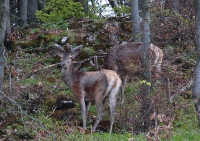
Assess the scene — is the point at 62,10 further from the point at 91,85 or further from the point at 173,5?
the point at 91,85

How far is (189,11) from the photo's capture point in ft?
55.8

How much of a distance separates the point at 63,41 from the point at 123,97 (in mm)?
5216

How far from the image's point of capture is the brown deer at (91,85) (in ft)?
34.5

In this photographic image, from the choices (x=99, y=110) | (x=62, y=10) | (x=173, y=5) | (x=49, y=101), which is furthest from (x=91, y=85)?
(x=62, y=10)

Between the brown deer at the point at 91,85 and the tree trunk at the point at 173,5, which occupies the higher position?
the tree trunk at the point at 173,5

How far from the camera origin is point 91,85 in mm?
10805

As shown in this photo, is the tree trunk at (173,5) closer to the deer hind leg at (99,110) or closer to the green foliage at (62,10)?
the green foliage at (62,10)

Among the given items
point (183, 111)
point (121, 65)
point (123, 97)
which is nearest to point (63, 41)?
point (121, 65)

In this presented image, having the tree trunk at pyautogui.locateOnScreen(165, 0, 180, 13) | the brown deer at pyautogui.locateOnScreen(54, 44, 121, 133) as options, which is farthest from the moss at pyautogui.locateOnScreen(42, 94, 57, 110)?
the tree trunk at pyautogui.locateOnScreen(165, 0, 180, 13)

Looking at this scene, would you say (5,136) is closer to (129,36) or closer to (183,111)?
(183,111)

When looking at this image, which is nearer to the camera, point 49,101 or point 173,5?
point 49,101

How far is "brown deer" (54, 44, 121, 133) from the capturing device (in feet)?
34.5

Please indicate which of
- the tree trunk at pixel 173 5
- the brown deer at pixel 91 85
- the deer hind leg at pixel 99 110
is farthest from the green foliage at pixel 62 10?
the deer hind leg at pixel 99 110

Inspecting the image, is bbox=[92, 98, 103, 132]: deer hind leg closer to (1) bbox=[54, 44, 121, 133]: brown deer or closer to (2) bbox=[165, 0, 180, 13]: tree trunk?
(1) bbox=[54, 44, 121, 133]: brown deer
